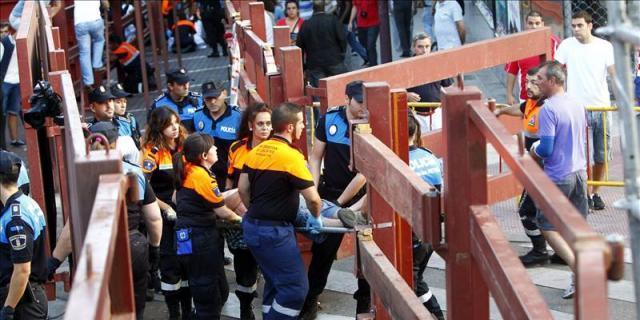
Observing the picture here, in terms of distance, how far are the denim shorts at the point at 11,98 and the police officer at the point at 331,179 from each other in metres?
6.80

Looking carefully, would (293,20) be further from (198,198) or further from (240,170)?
(198,198)

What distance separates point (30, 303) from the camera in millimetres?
6859

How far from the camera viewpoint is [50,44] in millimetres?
9445

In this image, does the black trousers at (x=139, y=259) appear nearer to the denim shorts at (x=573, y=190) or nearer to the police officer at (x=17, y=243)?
the police officer at (x=17, y=243)

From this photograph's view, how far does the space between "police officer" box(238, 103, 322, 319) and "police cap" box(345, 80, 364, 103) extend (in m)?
0.37

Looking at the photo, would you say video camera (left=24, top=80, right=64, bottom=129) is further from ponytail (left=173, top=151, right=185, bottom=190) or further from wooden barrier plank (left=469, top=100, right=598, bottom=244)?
wooden barrier plank (left=469, top=100, right=598, bottom=244)

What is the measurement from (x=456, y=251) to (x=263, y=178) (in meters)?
2.90

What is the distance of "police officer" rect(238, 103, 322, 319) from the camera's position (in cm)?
680

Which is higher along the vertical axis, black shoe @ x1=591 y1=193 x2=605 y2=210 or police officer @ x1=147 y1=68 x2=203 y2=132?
police officer @ x1=147 y1=68 x2=203 y2=132

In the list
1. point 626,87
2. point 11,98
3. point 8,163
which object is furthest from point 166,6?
point 626,87

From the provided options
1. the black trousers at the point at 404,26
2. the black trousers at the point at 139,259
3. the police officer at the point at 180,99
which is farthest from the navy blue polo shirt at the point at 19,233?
the black trousers at the point at 404,26

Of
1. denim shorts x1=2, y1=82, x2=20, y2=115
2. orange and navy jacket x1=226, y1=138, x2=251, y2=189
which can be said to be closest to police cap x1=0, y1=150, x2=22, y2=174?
orange and navy jacket x1=226, y1=138, x2=251, y2=189

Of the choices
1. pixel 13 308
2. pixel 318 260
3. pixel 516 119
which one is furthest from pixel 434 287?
pixel 13 308

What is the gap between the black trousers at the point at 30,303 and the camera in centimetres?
682
